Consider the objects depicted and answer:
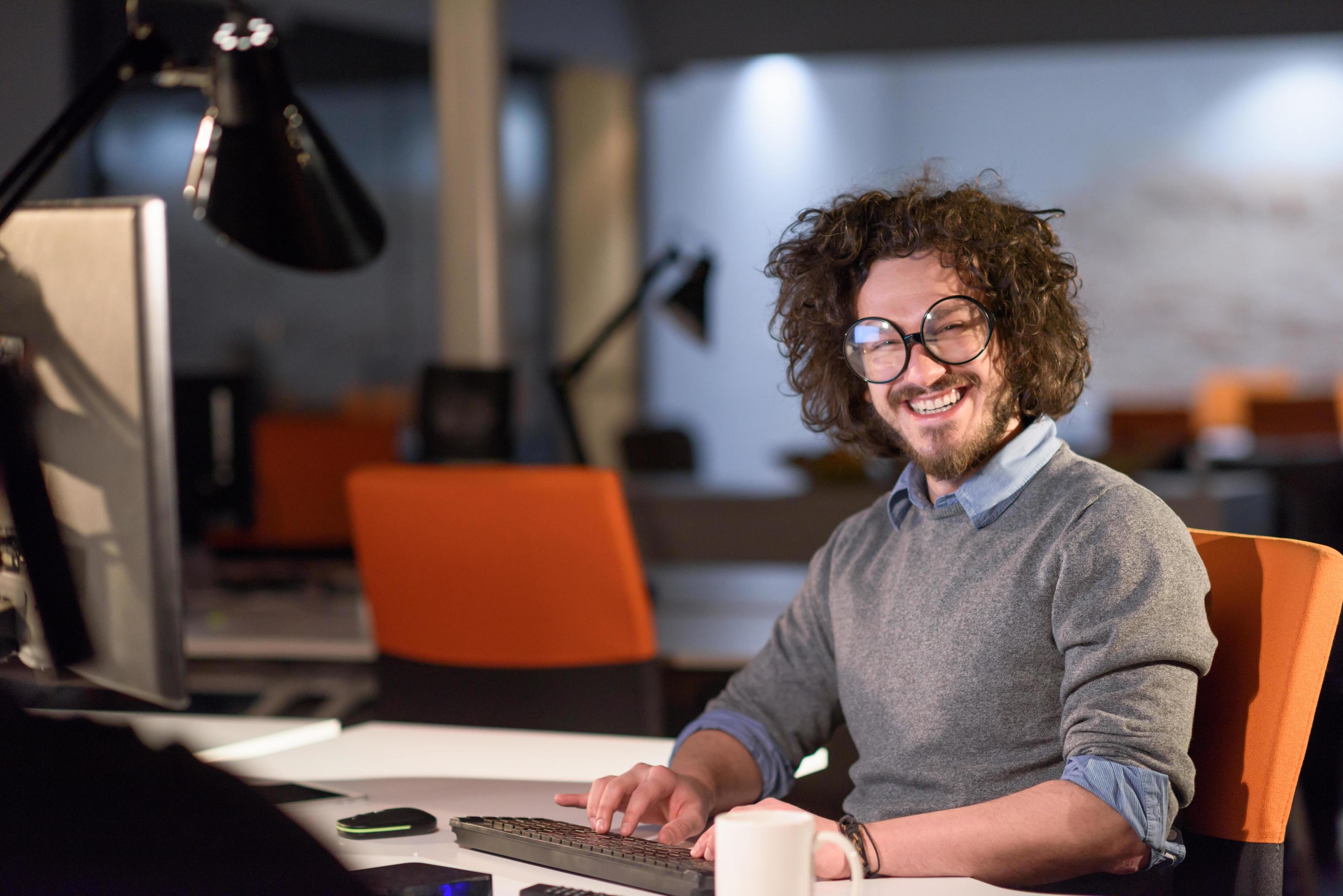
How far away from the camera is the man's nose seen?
4.42 feet

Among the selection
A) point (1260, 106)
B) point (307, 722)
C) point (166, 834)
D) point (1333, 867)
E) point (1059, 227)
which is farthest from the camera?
point (1260, 106)

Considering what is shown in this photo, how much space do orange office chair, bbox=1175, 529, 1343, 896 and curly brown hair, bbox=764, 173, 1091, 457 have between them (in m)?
0.26

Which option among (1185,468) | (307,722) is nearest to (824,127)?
(1185,468)

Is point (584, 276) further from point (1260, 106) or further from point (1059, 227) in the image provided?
point (1059, 227)

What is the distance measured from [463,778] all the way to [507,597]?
0.89m

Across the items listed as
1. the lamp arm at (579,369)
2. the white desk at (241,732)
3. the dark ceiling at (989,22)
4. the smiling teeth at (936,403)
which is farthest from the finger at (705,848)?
the dark ceiling at (989,22)

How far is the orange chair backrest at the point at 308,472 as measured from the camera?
12.9 feet

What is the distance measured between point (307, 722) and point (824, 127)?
757 centimetres

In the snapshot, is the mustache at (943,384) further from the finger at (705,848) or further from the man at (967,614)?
the finger at (705,848)

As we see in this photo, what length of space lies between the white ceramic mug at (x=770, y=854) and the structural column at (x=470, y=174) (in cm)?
414

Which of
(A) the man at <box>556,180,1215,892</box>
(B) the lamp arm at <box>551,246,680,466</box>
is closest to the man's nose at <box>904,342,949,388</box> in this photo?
(A) the man at <box>556,180,1215,892</box>

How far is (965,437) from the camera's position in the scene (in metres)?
1.36

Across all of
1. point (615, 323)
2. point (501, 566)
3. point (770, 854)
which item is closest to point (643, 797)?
point (770, 854)

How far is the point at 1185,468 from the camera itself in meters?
5.70
